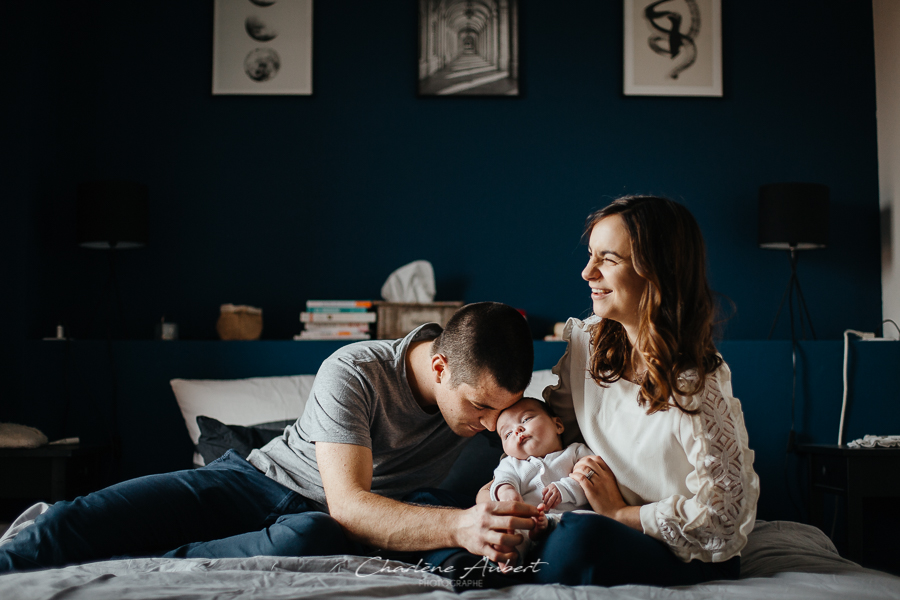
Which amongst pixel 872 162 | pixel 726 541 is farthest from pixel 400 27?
pixel 726 541

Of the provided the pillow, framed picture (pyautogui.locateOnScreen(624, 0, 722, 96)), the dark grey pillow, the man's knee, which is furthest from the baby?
framed picture (pyautogui.locateOnScreen(624, 0, 722, 96))

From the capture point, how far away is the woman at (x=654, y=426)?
1.25 metres

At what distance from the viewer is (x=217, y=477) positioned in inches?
69.5

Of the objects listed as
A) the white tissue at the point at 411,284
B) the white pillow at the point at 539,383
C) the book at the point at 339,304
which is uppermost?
the white tissue at the point at 411,284

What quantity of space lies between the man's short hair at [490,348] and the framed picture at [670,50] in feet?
7.18

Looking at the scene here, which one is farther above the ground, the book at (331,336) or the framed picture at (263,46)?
the framed picture at (263,46)

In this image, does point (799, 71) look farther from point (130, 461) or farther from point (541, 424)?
point (130, 461)

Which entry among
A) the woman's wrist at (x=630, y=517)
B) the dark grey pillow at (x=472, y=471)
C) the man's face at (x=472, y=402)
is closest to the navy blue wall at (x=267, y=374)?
the dark grey pillow at (x=472, y=471)

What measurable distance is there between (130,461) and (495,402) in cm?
197

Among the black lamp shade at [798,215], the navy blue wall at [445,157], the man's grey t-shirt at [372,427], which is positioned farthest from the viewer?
the navy blue wall at [445,157]

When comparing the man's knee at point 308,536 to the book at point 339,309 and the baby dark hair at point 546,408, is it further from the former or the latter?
the book at point 339,309

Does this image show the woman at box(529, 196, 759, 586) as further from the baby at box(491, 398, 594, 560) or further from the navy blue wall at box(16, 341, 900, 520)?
the navy blue wall at box(16, 341, 900, 520)

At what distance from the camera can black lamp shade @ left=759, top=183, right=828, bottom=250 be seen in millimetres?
2918

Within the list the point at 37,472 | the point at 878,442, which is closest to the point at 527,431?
the point at 878,442
